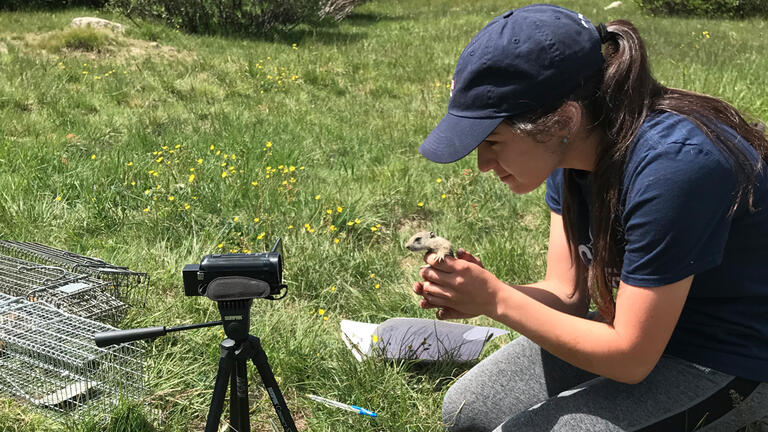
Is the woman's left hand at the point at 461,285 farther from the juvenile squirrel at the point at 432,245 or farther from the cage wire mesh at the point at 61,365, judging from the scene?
the cage wire mesh at the point at 61,365

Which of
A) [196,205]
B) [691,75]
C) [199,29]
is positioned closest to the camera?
[196,205]

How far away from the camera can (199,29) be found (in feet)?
35.5

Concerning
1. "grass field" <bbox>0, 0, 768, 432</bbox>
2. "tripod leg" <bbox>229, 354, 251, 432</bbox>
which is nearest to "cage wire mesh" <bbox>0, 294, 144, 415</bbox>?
"grass field" <bbox>0, 0, 768, 432</bbox>

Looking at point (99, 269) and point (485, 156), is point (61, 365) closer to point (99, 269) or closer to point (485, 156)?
→ point (99, 269)

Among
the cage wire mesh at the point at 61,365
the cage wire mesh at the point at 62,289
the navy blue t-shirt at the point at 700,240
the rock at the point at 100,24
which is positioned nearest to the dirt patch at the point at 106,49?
the rock at the point at 100,24

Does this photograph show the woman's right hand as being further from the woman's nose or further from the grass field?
the grass field

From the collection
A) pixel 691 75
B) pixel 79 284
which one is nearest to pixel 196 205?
pixel 79 284

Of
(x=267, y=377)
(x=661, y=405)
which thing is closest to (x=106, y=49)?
(x=267, y=377)

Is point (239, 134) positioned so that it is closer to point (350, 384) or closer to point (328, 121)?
point (328, 121)

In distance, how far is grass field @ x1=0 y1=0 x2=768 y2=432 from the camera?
8.45 ft

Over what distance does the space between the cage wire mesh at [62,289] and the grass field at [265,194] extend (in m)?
0.13

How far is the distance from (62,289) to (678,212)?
2.27m

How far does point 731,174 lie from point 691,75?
20.2 feet

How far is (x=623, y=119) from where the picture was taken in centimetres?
166
